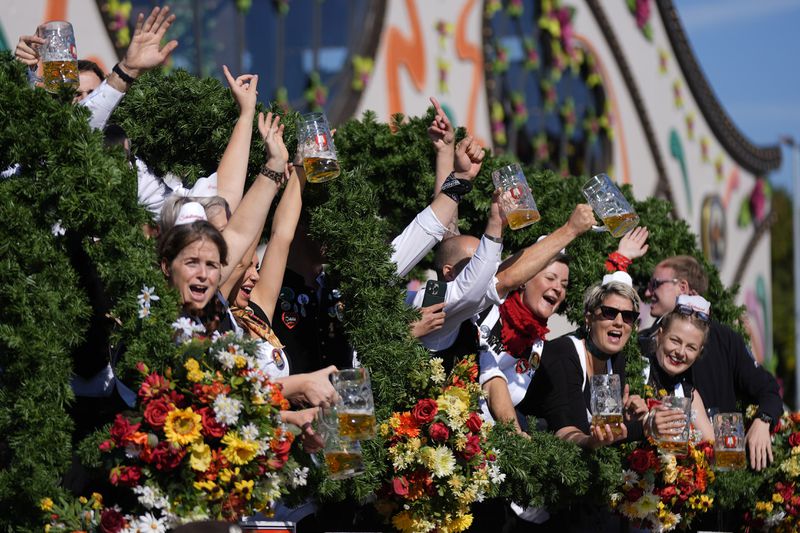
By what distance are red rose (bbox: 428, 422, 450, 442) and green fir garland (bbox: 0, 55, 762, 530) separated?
0.18 metres

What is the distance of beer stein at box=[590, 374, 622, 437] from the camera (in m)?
4.82

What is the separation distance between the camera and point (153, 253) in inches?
148

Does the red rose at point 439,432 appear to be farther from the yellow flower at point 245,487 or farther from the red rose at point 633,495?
the red rose at point 633,495

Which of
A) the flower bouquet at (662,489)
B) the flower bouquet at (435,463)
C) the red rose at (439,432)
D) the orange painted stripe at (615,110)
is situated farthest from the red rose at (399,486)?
the orange painted stripe at (615,110)

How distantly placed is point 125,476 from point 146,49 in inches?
62.1

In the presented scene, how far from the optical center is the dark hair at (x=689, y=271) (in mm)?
6434

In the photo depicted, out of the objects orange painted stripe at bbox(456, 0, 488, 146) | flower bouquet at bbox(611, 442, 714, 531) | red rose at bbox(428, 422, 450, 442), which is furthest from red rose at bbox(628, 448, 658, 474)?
orange painted stripe at bbox(456, 0, 488, 146)

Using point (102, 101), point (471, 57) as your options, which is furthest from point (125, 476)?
point (471, 57)

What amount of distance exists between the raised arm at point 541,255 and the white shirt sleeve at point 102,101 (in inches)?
65.7

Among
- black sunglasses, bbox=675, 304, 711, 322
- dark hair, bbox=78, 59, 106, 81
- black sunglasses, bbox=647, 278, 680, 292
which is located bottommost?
black sunglasses, bbox=647, 278, 680, 292

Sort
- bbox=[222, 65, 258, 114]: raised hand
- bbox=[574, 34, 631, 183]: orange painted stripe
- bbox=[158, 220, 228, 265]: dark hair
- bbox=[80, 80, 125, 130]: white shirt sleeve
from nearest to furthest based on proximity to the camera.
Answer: bbox=[158, 220, 228, 265]: dark hair → bbox=[80, 80, 125, 130]: white shirt sleeve → bbox=[222, 65, 258, 114]: raised hand → bbox=[574, 34, 631, 183]: orange painted stripe

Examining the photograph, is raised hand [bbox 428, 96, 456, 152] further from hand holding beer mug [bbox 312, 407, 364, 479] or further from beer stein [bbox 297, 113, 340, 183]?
hand holding beer mug [bbox 312, 407, 364, 479]

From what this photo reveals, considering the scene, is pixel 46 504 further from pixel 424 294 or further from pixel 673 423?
pixel 673 423

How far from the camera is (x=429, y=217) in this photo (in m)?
4.92
